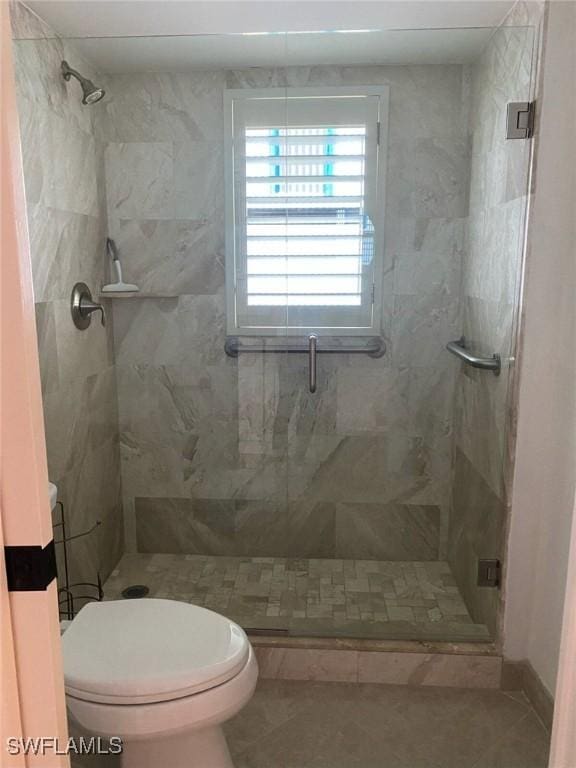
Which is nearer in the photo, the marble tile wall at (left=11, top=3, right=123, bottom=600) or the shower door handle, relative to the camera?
the marble tile wall at (left=11, top=3, right=123, bottom=600)

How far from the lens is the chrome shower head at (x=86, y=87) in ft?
6.70

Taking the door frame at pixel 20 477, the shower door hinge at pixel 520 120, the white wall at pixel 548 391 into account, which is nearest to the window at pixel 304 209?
the shower door hinge at pixel 520 120

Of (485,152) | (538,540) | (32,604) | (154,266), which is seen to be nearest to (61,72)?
(154,266)

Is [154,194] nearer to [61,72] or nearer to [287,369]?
[61,72]

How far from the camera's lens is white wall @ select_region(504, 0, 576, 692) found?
163cm

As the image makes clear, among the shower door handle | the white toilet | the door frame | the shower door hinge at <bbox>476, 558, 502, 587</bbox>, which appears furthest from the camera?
the shower door handle

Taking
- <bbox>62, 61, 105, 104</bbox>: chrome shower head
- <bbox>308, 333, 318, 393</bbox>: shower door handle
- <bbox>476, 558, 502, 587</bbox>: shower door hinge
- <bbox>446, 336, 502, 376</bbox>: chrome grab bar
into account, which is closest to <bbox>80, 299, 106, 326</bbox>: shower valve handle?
<bbox>62, 61, 105, 104</bbox>: chrome shower head

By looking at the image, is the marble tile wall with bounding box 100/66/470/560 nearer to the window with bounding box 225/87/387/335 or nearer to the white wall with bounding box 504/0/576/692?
the window with bounding box 225/87/387/335

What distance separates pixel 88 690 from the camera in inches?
50.4

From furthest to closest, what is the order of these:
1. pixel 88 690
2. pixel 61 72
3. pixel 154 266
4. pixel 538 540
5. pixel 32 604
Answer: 1. pixel 154 266
2. pixel 61 72
3. pixel 538 540
4. pixel 88 690
5. pixel 32 604

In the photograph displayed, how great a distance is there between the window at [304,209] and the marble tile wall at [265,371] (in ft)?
Answer: 0.20

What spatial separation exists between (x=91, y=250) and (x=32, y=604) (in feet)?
6.07

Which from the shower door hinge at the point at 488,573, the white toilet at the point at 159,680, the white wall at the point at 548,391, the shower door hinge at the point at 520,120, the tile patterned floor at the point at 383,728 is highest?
the shower door hinge at the point at 520,120

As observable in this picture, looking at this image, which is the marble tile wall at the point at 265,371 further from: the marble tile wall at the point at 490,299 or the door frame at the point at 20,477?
the door frame at the point at 20,477
